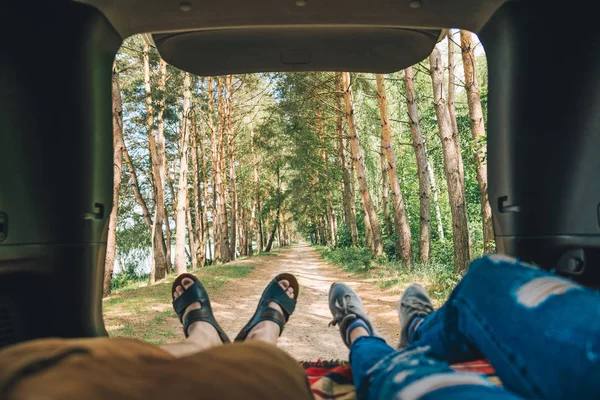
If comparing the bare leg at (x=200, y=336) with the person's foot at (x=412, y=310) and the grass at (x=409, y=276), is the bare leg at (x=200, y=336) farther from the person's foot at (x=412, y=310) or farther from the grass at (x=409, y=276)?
the grass at (x=409, y=276)

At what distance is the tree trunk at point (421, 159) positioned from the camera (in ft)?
30.1

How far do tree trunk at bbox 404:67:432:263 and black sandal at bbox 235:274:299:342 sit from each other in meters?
7.37

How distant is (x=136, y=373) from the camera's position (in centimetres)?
72

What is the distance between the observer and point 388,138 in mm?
10961

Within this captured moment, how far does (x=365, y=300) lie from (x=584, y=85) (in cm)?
600

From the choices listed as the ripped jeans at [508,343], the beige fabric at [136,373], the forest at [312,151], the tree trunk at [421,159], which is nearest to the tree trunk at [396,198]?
the forest at [312,151]

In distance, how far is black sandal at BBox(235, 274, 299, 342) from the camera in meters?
2.21

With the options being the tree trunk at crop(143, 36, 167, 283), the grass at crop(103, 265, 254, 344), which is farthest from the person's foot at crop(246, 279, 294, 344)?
the tree trunk at crop(143, 36, 167, 283)

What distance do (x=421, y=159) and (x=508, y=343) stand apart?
892 cm

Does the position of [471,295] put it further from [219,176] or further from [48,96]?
[219,176]

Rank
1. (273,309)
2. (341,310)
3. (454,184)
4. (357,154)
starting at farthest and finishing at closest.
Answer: (357,154), (454,184), (341,310), (273,309)

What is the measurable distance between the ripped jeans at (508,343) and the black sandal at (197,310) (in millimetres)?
1124

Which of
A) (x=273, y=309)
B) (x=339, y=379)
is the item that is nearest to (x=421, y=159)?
(x=273, y=309)

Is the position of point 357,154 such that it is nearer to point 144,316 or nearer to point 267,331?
point 144,316
